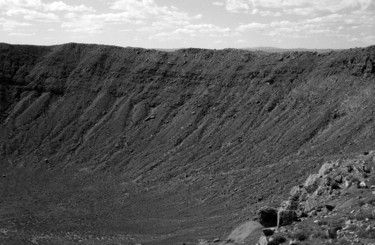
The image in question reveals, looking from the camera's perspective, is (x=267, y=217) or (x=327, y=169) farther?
(x=327, y=169)

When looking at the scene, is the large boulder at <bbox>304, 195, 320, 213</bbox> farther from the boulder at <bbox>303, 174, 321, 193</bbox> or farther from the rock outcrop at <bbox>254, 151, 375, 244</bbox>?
the boulder at <bbox>303, 174, 321, 193</bbox>

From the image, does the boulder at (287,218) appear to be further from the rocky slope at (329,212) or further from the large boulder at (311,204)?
the large boulder at (311,204)

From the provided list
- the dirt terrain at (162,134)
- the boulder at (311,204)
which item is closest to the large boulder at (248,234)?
the boulder at (311,204)

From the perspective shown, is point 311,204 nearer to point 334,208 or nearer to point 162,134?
point 334,208

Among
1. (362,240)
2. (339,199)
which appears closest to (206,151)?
(339,199)

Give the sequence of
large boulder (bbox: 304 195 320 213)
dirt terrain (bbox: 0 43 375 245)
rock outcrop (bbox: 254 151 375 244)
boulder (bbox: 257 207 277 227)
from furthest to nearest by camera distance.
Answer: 1. dirt terrain (bbox: 0 43 375 245)
2. boulder (bbox: 257 207 277 227)
3. large boulder (bbox: 304 195 320 213)
4. rock outcrop (bbox: 254 151 375 244)

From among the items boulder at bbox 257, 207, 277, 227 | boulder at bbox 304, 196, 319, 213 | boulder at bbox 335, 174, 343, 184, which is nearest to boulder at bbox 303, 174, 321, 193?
boulder at bbox 335, 174, 343, 184

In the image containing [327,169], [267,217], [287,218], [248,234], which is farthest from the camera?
[327,169]

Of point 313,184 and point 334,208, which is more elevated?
point 334,208

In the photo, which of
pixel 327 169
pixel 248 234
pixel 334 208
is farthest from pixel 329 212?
pixel 327 169
